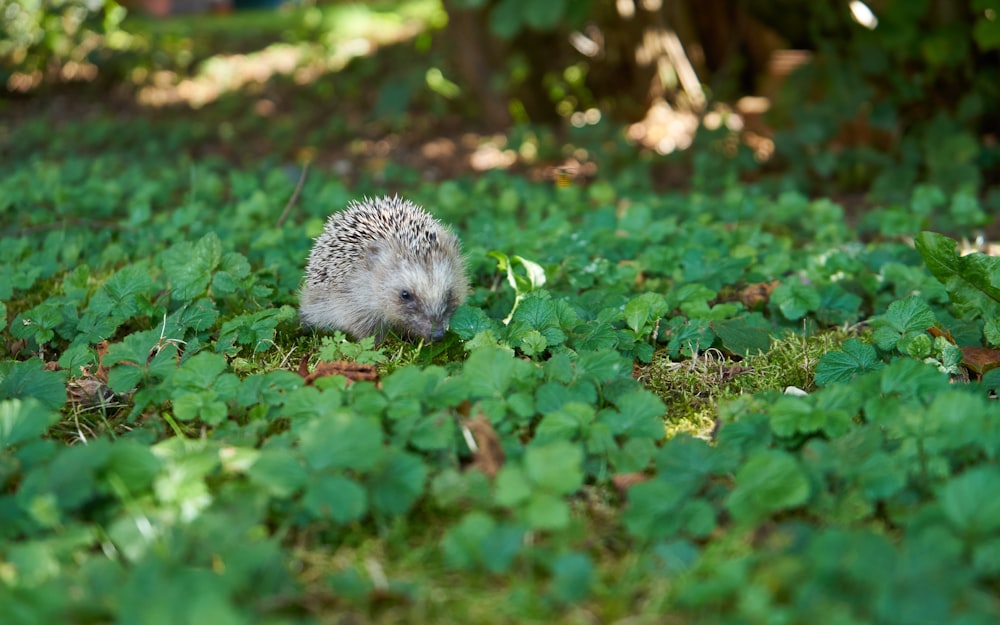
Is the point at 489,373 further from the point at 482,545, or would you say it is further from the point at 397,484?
the point at 482,545

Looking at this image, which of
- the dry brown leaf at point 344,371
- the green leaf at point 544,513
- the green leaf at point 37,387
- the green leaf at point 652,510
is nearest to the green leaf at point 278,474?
the green leaf at point 544,513

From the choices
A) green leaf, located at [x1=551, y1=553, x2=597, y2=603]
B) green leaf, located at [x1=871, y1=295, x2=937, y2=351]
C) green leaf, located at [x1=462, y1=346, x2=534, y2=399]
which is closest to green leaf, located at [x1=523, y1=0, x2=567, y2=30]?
green leaf, located at [x1=871, y1=295, x2=937, y2=351]

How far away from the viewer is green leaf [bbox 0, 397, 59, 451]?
2561mm

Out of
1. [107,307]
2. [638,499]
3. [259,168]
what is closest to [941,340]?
[638,499]

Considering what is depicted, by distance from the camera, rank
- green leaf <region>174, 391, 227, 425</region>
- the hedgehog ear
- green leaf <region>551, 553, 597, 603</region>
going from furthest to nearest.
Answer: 1. the hedgehog ear
2. green leaf <region>174, 391, 227, 425</region>
3. green leaf <region>551, 553, 597, 603</region>

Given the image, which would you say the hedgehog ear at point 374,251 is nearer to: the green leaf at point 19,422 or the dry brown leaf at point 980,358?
the green leaf at point 19,422

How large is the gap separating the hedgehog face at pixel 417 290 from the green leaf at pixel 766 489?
1868 mm

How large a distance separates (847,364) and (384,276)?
2247 millimetres

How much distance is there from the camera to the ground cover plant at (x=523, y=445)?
206 cm

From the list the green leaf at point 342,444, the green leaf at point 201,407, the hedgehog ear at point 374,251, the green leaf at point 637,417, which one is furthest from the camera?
the hedgehog ear at point 374,251

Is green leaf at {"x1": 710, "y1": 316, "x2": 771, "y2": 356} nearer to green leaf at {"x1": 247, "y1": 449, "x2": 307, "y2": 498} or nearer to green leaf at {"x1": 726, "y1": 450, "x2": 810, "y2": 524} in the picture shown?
green leaf at {"x1": 726, "y1": 450, "x2": 810, "y2": 524}

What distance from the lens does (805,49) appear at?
8.98m

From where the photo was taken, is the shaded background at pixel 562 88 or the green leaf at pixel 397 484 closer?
the green leaf at pixel 397 484

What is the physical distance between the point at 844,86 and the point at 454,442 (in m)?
6.21
